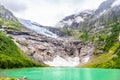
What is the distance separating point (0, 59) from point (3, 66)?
734cm

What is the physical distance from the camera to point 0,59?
196m

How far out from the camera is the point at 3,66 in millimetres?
191750
